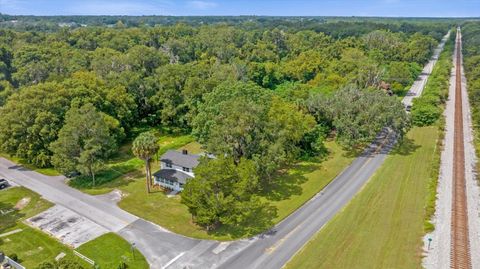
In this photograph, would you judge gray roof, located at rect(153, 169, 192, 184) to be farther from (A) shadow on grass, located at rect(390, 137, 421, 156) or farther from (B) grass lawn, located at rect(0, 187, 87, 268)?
(A) shadow on grass, located at rect(390, 137, 421, 156)

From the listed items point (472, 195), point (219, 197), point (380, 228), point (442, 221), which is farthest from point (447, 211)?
point (219, 197)

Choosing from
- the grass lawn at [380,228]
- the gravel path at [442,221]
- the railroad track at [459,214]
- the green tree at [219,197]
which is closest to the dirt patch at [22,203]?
the green tree at [219,197]

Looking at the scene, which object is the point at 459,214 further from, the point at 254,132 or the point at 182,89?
the point at 182,89

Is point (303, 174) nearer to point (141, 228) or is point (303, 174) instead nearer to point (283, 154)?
point (283, 154)

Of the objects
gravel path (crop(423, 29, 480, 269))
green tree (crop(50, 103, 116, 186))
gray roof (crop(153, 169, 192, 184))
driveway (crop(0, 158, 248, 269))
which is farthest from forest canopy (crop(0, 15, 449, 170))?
gravel path (crop(423, 29, 480, 269))

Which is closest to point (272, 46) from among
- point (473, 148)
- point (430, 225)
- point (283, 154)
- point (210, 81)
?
point (210, 81)
